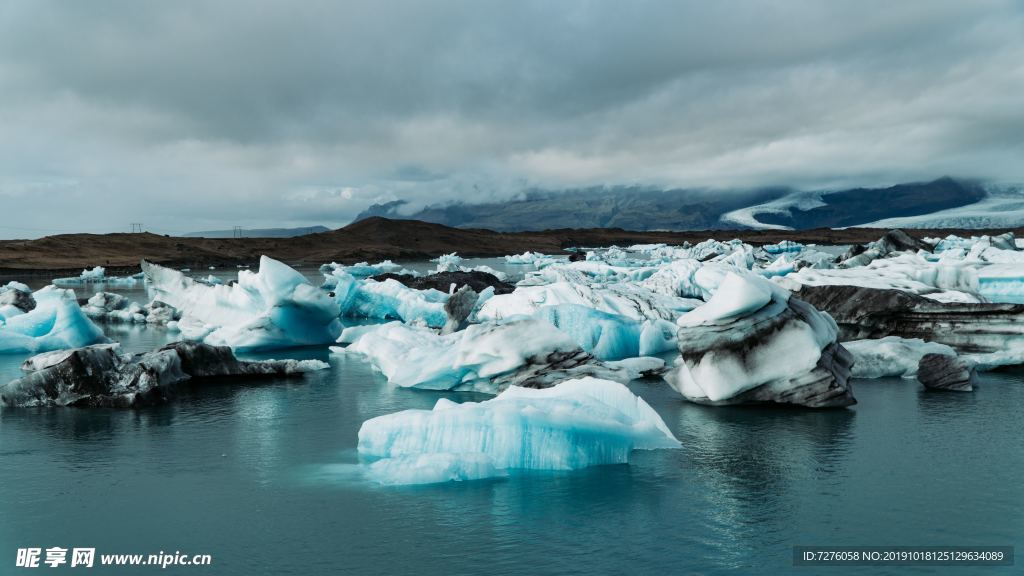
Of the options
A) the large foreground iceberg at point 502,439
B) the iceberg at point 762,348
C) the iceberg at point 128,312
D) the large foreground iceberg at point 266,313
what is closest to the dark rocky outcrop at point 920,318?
the iceberg at point 762,348

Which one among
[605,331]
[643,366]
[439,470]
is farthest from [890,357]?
[439,470]

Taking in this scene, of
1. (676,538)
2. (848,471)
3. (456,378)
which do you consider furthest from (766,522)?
(456,378)

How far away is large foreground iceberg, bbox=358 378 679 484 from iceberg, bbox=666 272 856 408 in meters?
2.36

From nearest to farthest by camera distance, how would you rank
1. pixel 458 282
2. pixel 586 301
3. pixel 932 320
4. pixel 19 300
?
pixel 932 320 → pixel 586 301 → pixel 19 300 → pixel 458 282

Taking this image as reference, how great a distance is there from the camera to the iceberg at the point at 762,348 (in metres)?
9.37

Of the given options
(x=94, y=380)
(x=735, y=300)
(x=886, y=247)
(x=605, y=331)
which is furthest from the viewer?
(x=886, y=247)

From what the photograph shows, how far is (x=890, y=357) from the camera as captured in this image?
38.6 feet

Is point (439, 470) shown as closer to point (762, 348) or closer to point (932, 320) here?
point (762, 348)

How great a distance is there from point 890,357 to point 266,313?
11.7 metres

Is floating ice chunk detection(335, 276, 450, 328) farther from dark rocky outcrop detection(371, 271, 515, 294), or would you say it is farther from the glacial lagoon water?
the glacial lagoon water

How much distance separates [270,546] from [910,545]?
453 centimetres

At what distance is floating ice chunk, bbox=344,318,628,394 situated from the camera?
1089 cm

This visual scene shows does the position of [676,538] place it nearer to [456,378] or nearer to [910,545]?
[910,545]

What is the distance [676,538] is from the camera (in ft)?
18.7
